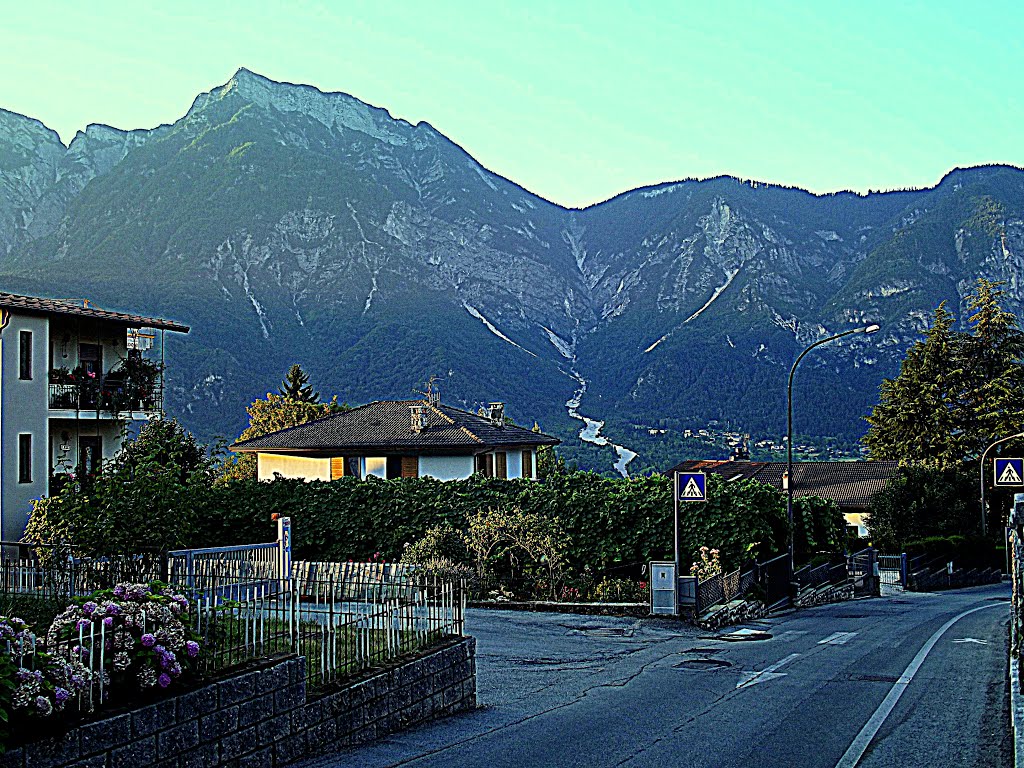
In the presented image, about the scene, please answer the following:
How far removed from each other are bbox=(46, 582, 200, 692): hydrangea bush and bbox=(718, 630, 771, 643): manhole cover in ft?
47.9

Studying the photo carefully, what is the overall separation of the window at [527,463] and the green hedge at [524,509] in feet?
51.2

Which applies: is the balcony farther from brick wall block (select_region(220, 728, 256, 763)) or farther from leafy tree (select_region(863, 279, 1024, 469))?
leafy tree (select_region(863, 279, 1024, 469))

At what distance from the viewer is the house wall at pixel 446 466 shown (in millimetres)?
40344

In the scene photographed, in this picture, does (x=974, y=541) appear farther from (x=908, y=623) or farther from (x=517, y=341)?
(x=517, y=341)

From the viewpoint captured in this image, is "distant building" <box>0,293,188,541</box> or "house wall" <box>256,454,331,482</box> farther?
"house wall" <box>256,454,331,482</box>

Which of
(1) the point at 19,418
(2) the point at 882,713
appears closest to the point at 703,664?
(2) the point at 882,713

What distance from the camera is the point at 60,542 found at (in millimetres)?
24266

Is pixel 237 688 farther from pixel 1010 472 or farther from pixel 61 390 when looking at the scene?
pixel 1010 472

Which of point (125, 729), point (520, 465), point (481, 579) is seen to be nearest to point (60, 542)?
point (481, 579)

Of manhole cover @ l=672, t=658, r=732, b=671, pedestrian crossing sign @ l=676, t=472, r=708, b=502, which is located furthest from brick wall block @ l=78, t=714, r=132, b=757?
pedestrian crossing sign @ l=676, t=472, r=708, b=502

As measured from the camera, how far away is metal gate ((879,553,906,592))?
147 feet

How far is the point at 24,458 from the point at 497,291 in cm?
14744

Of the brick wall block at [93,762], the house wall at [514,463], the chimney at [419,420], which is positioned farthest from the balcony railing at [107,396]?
the brick wall block at [93,762]

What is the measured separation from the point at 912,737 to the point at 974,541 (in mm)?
46819
